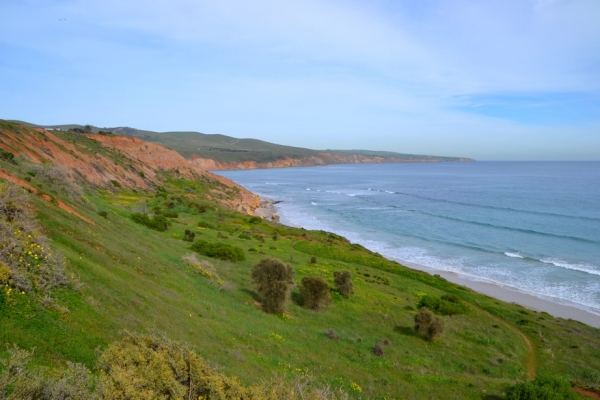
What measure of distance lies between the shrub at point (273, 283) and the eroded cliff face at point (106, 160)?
13832 millimetres

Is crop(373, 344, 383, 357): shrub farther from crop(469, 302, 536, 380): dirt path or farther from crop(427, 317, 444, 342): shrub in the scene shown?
crop(469, 302, 536, 380): dirt path

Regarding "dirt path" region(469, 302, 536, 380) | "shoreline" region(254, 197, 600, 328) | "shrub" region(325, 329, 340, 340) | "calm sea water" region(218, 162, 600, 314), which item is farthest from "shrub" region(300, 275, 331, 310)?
"calm sea water" region(218, 162, 600, 314)

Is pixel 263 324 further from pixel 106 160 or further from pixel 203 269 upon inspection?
pixel 106 160

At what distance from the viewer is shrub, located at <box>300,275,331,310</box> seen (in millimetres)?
26453

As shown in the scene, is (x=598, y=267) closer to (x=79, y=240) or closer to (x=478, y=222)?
(x=478, y=222)

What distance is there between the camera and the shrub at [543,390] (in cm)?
1648

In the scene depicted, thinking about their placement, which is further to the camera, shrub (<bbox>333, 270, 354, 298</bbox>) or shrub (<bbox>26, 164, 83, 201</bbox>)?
shrub (<bbox>333, 270, 354, 298</bbox>)

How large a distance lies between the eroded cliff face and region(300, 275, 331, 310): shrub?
17.2 metres

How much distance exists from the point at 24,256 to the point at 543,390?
62.5 feet

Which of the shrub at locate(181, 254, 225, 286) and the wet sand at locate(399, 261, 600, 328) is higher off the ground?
the shrub at locate(181, 254, 225, 286)

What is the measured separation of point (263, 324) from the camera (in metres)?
20.2

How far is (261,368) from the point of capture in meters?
13.9

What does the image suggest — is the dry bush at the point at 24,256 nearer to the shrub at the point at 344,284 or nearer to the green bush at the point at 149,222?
the shrub at the point at 344,284

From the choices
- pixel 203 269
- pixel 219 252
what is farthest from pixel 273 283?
pixel 219 252
